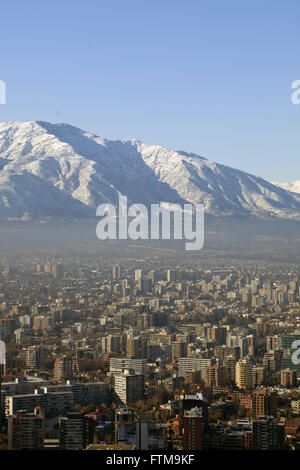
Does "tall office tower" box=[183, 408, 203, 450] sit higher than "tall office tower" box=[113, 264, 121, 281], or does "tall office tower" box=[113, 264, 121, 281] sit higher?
"tall office tower" box=[113, 264, 121, 281]

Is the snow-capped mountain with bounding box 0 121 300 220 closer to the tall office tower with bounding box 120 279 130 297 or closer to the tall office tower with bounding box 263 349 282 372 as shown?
the tall office tower with bounding box 120 279 130 297

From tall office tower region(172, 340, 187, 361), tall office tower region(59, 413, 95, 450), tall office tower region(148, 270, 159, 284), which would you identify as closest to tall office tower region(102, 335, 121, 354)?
tall office tower region(172, 340, 187, 361)

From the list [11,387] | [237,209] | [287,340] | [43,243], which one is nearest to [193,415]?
[11,387]

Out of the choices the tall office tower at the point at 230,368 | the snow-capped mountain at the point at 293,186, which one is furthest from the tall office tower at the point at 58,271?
the snow-capped mountain at the point at 293,186

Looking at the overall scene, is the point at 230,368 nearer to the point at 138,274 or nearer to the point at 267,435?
the point at 267,435

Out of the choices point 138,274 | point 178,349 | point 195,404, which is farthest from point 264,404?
point 138,274

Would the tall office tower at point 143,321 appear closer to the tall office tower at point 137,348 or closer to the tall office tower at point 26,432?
the tall office tower at point 137,348

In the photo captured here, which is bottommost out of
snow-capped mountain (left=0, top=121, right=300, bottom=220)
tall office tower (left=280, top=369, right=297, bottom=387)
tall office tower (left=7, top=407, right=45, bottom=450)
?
tall office tower (left=280, top=369, right=297, bottom=387)
